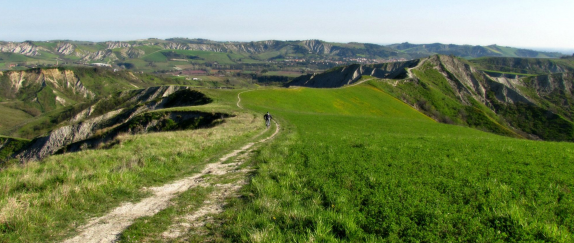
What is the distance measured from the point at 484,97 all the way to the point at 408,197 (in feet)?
491

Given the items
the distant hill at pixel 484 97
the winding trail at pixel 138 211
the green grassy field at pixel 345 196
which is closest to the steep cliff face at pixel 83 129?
the green grassy field at pixel 345 196

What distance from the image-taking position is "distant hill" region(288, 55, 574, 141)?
89.4 meters

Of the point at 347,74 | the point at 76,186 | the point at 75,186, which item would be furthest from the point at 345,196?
the point at 347,74

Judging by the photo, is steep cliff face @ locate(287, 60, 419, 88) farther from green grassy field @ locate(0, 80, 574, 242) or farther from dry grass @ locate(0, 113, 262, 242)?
dry grass @ locate(0, 113, 262, 242)

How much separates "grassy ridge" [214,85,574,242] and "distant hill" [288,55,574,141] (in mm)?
77568

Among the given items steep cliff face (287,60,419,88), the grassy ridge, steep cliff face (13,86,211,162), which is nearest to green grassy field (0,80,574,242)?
the grassy ridge

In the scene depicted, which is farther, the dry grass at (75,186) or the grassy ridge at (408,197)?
the dry grass at (75,186)

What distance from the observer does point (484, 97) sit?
128250 millimetres

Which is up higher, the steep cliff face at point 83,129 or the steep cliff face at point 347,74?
the steep cliff face at point 347,74

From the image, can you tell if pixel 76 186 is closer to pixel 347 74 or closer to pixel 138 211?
pixel 138 211

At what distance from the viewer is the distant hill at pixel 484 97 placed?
89.4 m

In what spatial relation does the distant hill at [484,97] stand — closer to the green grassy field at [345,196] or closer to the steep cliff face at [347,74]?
the steep cliff face at [347,74]

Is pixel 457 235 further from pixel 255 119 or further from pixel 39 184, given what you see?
pixel 255 119

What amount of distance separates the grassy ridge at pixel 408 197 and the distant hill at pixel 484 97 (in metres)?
77.6
